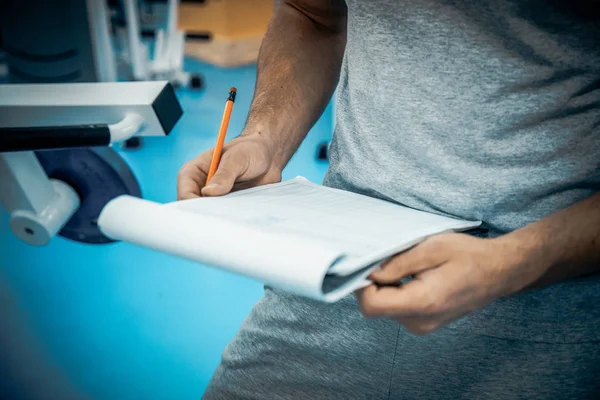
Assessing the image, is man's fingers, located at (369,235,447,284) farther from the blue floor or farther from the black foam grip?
the blue floor

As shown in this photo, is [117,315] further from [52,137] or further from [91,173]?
[52,137]

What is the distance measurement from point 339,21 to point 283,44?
109mm

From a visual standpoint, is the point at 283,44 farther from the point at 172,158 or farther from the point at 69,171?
the point at 172,158

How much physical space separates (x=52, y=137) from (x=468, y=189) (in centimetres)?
65

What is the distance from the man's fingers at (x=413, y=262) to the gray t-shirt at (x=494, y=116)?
0.18m

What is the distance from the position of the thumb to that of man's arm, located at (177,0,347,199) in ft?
0.14

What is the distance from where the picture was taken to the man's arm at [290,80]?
757 mm

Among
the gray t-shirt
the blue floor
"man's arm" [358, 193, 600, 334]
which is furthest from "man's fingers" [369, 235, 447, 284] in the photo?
the blue floor

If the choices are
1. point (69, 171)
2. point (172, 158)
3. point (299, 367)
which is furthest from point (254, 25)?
point (299, 367)

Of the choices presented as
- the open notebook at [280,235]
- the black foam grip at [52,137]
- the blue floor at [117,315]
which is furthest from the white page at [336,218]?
the blue floor at [117,315]

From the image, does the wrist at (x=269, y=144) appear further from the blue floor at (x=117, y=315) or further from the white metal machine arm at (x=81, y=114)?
the blue floor at (x=117, y=315)

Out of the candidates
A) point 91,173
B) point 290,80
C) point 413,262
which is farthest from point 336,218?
point 91,173

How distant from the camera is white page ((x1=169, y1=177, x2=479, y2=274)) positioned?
45 centimetres

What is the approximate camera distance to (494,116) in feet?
2.02
